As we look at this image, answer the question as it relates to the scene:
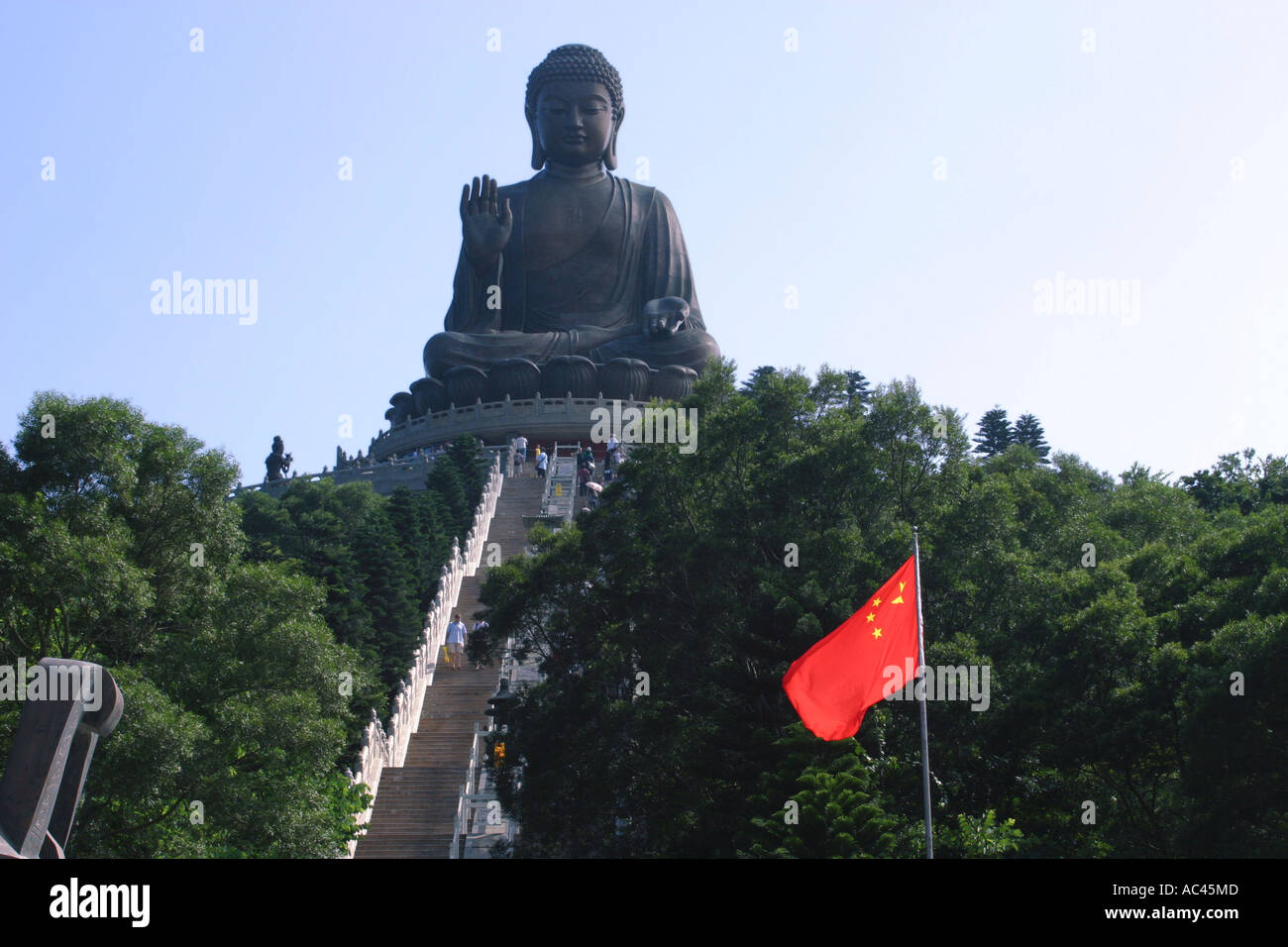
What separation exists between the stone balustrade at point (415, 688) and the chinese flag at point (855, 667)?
6.36 metres

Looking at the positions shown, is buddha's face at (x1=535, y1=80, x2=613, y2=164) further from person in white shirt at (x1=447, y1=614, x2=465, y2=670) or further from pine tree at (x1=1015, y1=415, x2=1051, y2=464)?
person in white shirt at (x1=447, y1=614, x2=465, y2=670)

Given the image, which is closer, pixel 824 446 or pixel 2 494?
pixel 2 494

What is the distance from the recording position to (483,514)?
1035 inches

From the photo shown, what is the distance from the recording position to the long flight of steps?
15.7 metres

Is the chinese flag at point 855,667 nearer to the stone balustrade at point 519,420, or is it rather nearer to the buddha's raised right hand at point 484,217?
the stone balustrade at point 519,420

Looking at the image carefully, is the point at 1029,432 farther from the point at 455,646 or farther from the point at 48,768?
the point at 48,768

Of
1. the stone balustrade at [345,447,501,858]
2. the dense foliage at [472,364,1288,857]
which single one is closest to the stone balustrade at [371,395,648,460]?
the stone balustrade at [345,447,501,858]

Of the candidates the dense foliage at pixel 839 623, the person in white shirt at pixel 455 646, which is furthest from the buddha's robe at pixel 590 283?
the dense foliage at pixel 839 623

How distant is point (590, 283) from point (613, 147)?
3.81 metres

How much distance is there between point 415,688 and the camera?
18.5 metres

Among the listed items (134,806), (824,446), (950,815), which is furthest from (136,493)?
(950,815)

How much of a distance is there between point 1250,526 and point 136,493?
1008 cm

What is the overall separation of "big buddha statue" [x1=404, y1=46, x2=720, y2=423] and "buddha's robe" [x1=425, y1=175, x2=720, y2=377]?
3cm
